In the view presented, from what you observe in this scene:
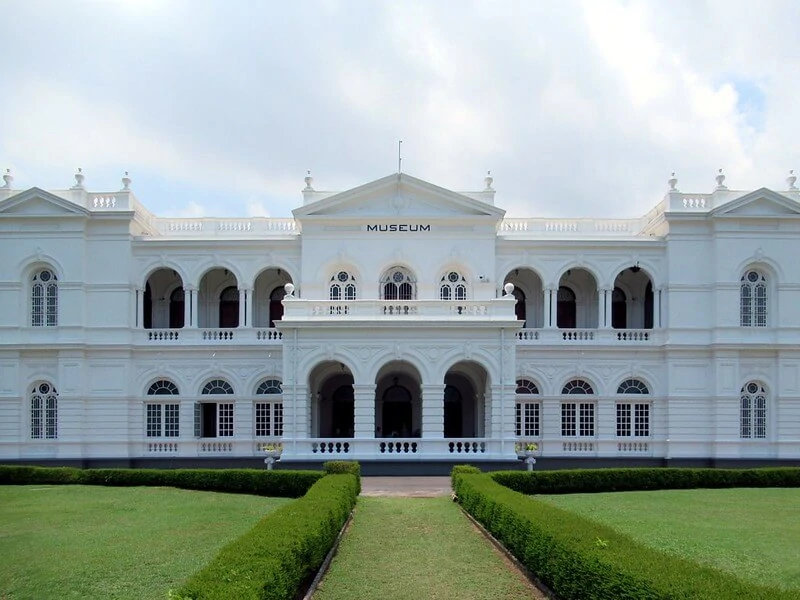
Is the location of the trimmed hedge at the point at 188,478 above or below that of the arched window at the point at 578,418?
below

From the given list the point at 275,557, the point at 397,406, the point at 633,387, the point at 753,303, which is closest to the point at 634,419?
the point at 633,387

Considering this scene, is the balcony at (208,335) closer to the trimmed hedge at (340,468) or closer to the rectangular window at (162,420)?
the rectangular window at (162,420)

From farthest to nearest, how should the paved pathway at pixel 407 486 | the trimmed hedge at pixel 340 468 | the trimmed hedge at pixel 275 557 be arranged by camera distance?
1. the paved pathway at pixel 407 486
2. the trimmed hedge at pixel 340 468
3. the trimmed hedge at pixel 275 557

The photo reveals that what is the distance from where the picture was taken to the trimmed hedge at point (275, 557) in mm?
9805

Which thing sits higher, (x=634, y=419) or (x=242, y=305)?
(x=242, y=305)

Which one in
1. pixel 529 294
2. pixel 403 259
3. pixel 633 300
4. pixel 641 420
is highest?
pixel 403 259

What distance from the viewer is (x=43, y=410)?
3453 cm

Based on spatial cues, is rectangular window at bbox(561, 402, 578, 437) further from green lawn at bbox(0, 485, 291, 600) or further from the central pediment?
green lawn at bbox(0, 485, 291, 600)

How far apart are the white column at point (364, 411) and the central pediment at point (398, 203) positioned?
7.22 m

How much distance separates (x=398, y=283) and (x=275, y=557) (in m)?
24.1

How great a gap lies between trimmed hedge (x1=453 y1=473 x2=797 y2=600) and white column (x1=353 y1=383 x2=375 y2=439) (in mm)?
13986

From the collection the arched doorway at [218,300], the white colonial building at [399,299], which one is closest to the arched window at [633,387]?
the white colonial building at [399,299]

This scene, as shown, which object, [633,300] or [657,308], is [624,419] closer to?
[657,308]

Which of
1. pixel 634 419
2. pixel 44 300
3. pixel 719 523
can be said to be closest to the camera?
pixel 719 523
